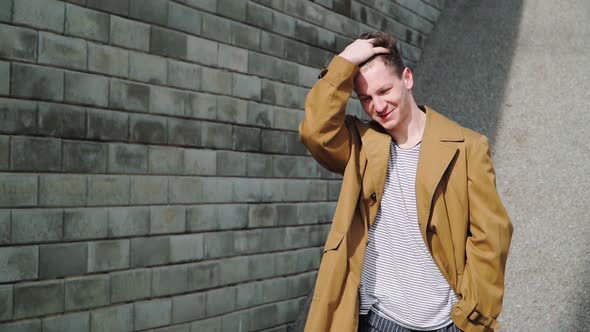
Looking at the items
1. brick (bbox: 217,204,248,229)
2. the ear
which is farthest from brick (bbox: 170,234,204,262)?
the ear

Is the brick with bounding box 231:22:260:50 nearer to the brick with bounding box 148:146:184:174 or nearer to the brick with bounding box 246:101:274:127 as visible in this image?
the brick with bounding box 246:101:274:127

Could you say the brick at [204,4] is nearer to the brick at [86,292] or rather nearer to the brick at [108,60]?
the brick at [108,60]

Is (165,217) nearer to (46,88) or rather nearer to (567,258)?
(46,88)

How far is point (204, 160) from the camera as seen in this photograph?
516cm

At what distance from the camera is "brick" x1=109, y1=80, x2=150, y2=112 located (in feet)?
14.4

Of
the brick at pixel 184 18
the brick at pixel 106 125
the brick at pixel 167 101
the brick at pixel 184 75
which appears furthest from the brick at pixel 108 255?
the brick at pixel 184 18

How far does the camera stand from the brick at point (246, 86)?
5.49m

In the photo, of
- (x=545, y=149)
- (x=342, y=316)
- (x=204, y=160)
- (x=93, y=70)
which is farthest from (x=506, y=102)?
(x=342, y=316)

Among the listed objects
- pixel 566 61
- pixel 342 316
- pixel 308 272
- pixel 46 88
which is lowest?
pixel 308 272

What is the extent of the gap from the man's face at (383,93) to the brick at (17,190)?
1.99 m

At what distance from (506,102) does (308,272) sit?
377 cm

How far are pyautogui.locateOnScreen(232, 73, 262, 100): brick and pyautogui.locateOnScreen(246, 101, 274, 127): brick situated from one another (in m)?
0.07

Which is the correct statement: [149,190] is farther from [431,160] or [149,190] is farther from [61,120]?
[431,160]

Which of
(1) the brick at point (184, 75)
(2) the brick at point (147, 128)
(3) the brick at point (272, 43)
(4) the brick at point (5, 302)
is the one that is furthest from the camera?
(3) the brick at point (272, 43)
